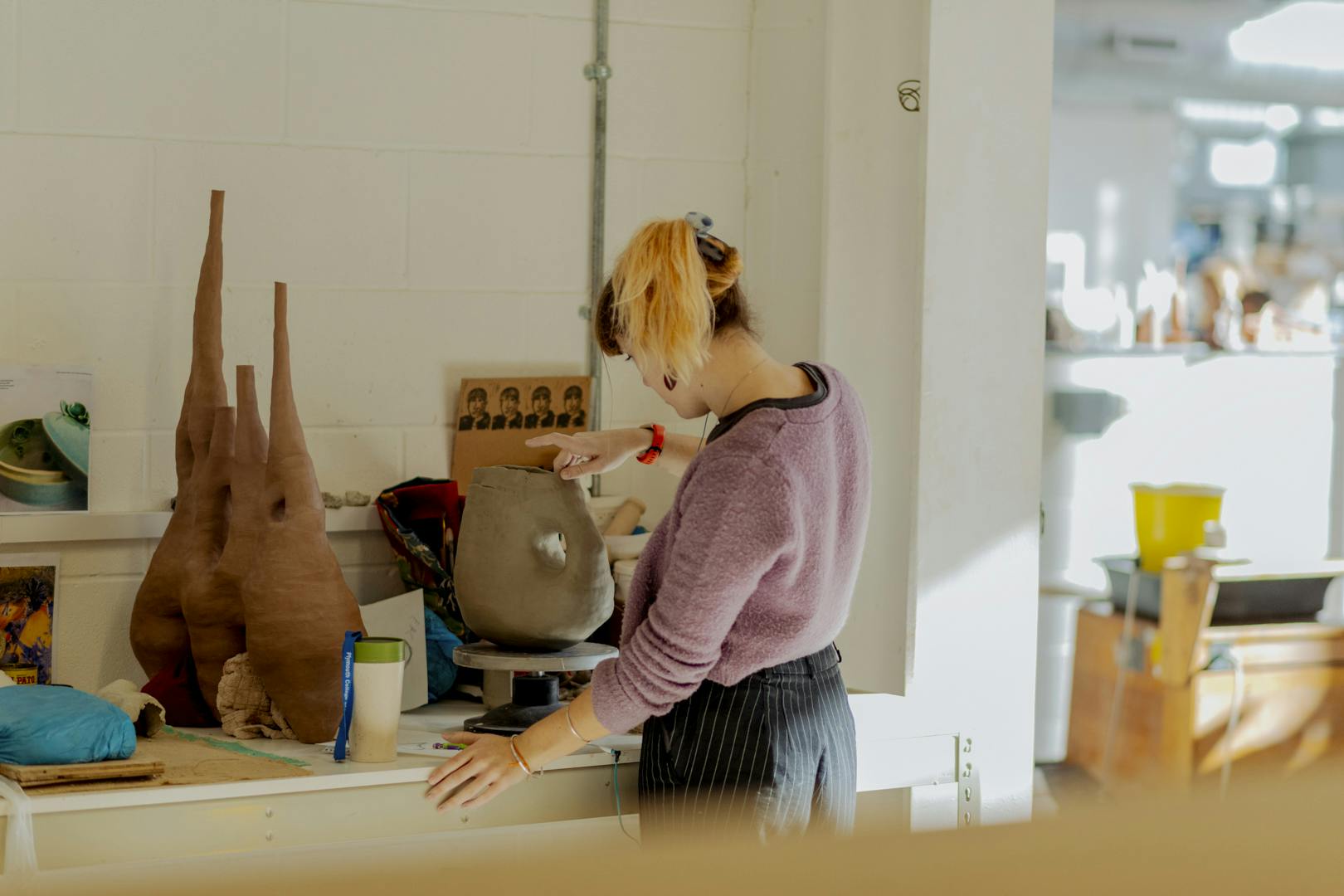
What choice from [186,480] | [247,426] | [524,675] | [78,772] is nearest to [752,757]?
[524,675]

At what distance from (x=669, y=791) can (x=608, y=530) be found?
3.07 feet

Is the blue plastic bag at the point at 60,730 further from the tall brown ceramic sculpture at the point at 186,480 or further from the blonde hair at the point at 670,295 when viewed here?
the blonde hair at the point at 670,295

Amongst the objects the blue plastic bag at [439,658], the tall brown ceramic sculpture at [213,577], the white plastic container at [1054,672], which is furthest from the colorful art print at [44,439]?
the white plastic container at [1054,672]

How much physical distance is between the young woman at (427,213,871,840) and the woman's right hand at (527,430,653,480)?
31 centimetres

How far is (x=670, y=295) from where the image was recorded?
1.78 m

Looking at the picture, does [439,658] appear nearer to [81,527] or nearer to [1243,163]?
[81,527]

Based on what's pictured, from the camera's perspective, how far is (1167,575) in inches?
162

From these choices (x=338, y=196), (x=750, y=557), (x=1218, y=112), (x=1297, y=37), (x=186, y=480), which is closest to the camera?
(x=750, y=557)

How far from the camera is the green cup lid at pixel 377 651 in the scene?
2045 millimetres

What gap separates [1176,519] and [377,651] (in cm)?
296

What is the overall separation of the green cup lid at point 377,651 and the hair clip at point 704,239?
30.9 inches

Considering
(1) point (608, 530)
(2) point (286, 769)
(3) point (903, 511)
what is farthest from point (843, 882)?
(1) point (608, 530)

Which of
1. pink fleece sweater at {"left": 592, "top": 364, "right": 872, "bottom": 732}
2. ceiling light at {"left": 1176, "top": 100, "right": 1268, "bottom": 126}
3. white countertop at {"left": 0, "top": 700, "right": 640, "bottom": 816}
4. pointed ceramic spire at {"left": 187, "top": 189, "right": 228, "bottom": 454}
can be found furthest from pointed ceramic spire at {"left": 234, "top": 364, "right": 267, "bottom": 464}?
ceiling light at {"left": 1176, "top": 100, "right": 1268, "bottom": 126}

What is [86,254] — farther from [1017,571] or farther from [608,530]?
[1017,571]
